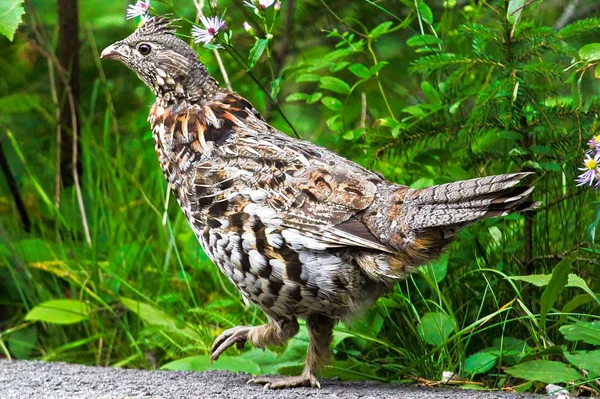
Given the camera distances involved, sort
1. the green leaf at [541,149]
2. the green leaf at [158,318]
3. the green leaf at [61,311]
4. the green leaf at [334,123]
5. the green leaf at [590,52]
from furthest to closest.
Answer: the green leaf at [61,311], the green leaf at [158,318], the green leaf at [334,123], the green leaf at [541,149], the green leaf at [590,52]

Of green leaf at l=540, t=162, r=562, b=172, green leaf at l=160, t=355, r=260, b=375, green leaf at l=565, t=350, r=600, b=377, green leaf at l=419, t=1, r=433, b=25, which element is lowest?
green leaf at l=160, t=355, r=260, b=375

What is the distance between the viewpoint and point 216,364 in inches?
174

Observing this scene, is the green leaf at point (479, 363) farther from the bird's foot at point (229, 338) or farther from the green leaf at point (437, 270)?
the bird's foot at point (229, 338)

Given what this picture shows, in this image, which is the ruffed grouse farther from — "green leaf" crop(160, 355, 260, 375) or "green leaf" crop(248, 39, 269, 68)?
"green leaf" crop(248, 39, 269, 68)

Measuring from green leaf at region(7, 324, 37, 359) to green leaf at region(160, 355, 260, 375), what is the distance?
54.5 inches

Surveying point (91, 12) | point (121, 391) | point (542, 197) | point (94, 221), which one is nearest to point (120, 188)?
point (94, 221)

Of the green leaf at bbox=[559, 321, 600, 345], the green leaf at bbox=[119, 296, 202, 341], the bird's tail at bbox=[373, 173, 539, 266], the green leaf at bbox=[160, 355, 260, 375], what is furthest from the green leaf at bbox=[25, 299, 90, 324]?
the green leaf at bbox=[559, 321, 600, 345]

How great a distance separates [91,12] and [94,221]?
2.00 metres

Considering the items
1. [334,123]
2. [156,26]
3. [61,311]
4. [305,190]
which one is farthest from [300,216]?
[61,311]

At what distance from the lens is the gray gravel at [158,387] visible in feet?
11.7

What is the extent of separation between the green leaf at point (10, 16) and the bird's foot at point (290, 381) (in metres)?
1.87

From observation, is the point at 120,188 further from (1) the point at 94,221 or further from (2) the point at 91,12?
(2) the point at 91,12

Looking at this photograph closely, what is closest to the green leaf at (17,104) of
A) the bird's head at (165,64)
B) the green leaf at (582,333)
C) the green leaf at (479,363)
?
the bird's head at (165,64)

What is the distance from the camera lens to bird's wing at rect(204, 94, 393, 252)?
12.1 ft
